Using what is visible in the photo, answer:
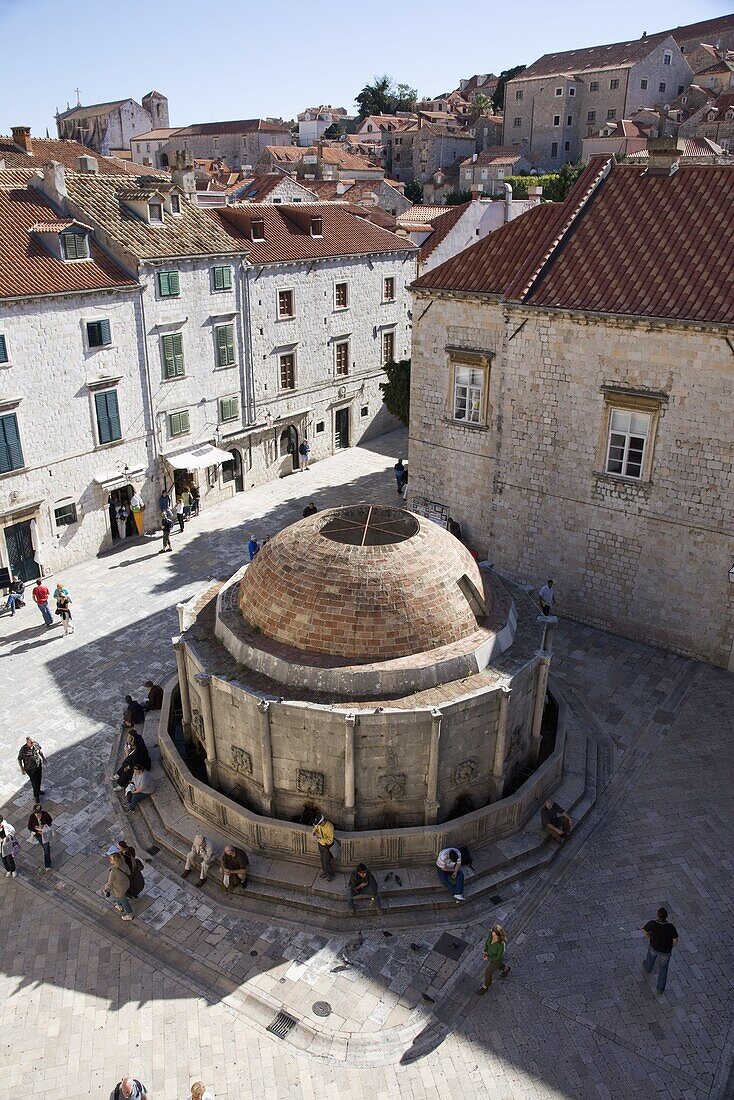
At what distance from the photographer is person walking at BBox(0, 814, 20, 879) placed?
1516 centimetres

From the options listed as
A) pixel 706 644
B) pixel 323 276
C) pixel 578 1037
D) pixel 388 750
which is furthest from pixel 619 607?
pixel 323 276

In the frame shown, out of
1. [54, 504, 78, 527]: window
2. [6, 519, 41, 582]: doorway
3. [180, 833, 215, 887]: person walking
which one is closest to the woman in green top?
[180, 833, 215, 887]: person walking

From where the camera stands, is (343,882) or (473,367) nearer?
(343,882)

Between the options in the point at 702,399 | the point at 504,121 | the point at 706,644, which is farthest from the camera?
the point at 504,121

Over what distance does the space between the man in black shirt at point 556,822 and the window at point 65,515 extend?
61.0 ft

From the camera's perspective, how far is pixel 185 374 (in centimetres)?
3112

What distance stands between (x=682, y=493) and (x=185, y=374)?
18.7 m

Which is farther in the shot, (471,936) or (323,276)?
(323,276)

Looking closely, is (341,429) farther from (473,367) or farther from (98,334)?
(473,367)

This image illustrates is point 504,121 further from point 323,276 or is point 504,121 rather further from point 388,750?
point 388,750

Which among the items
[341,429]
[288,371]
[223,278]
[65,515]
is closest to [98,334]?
[65,515]

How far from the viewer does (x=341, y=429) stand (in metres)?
41.4

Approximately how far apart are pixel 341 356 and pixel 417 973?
30.9m

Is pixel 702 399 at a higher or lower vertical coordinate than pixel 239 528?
higher
